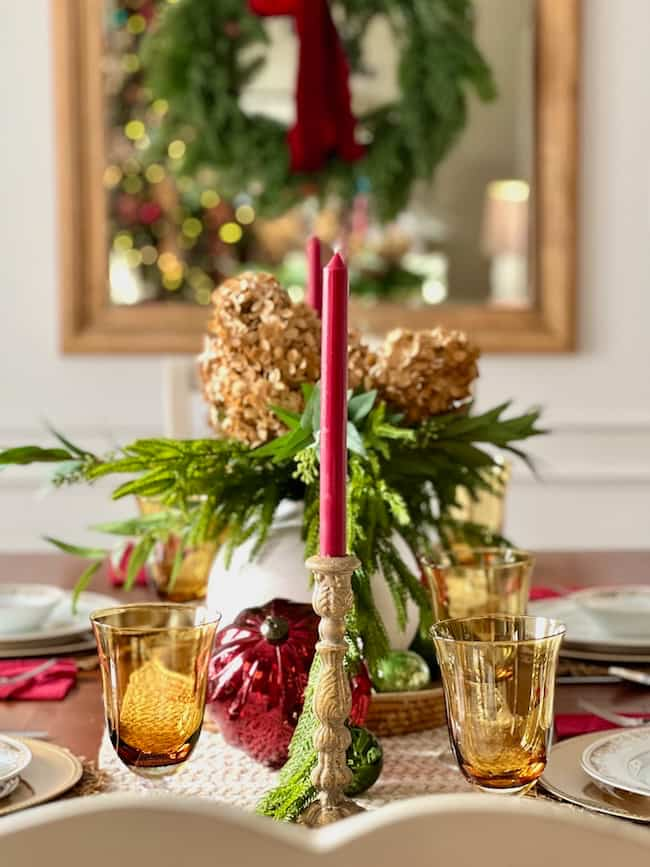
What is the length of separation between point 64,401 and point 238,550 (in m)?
2.35

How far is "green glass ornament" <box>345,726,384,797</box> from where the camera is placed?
2.79 ft

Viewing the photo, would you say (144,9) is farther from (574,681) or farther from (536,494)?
(574,681)

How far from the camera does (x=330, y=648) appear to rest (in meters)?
0.71

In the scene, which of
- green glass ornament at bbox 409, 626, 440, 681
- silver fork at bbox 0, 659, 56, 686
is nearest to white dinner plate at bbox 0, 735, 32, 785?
silver fork at bbox 0, 659, 56, 686

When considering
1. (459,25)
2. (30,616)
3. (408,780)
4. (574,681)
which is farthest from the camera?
(459,25)

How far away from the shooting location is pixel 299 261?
3.25 m

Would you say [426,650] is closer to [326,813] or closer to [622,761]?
[622,761]

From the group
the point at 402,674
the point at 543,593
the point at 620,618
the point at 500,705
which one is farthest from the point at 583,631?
the point at 500,705

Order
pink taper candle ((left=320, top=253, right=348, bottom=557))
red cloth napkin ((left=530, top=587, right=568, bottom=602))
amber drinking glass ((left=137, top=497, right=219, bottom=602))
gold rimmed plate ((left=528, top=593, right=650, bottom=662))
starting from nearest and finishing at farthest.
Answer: pink taper candle ((left=320, top=253, right=348, bottom=557)) → gold rimmed plate ((left=528, top=593, right=650, bottom=662)) → amber drinking glass ((left=137, top=497, right=219, bottom=602)) → red cloth napkin ((left=530, top=587, right=568, bottom=602))

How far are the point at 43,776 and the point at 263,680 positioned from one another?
0.51 ft

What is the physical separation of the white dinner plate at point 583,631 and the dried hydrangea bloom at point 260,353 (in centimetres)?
36

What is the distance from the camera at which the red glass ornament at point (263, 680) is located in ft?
2.95

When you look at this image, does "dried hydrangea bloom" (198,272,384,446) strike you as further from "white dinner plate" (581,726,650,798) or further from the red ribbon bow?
the red ribbon bow

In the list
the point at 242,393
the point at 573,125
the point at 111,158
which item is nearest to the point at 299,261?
the point at 111,158
